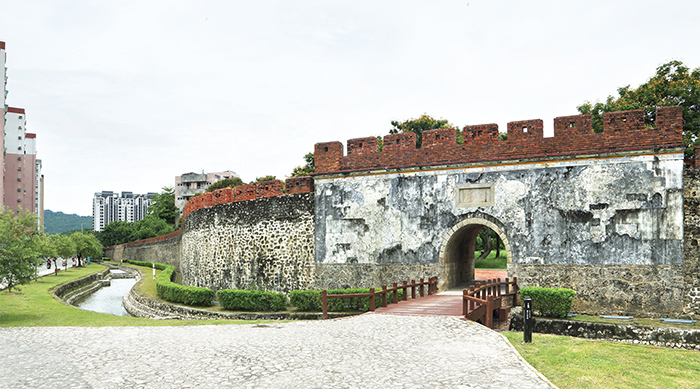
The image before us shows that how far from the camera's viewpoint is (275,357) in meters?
7.07

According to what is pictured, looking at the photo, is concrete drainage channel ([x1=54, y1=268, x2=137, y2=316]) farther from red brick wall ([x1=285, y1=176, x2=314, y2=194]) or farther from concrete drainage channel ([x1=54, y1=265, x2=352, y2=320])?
red brick wall ([x1=285, y1=176, x2=314, y2=194])

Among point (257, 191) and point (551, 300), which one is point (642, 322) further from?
point (257, 191)

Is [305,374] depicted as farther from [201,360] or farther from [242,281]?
[242,281]

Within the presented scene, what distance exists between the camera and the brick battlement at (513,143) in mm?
12391

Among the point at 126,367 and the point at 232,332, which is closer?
the point at 126,367

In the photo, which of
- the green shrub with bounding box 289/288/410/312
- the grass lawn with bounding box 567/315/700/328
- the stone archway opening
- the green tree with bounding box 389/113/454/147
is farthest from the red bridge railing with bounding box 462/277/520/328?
the green tree with bounding box 389/113/454/147

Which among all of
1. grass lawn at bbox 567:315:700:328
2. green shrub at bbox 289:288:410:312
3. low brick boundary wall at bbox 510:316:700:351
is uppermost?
green shrub at bbox 289:288:410:312

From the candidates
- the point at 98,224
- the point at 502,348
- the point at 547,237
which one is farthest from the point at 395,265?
the point at 98,224

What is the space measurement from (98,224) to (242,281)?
524 ft

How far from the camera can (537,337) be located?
941 centimetres

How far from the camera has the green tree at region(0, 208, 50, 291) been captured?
1312cm

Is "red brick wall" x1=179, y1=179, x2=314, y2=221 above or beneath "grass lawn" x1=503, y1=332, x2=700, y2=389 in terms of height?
above

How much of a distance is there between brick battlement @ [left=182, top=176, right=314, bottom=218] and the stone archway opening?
5084 mm

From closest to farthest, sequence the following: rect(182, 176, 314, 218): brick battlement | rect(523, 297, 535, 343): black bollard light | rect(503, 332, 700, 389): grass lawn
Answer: rect(503, 332, 700, 389): grass lawn → rect(523, 297, 535, 343): black bollard light → rect(182, 176, 314, 218): brick battlement
